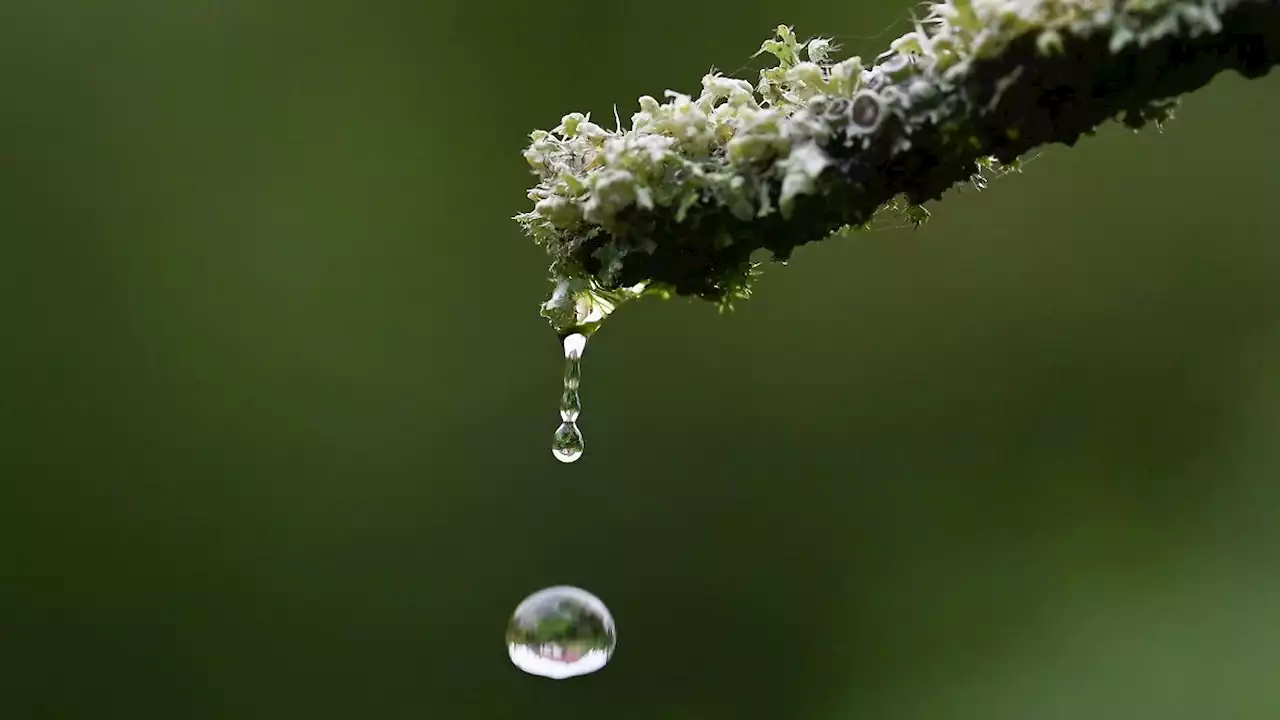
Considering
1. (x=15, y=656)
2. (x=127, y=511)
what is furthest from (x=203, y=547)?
(x=15, y=656)

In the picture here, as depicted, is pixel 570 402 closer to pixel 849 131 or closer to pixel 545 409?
pixel 849 131

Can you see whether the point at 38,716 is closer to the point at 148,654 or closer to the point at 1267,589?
the point at 148,654

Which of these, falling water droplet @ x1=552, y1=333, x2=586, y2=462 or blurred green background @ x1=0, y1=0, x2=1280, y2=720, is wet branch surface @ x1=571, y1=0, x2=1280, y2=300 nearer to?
falling water droplet @ x1=552, y1=333, x2=586, y2=462

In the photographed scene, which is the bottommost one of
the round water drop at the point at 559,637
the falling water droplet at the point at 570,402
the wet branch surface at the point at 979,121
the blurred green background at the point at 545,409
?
the wet branch surface at the point at 979,121

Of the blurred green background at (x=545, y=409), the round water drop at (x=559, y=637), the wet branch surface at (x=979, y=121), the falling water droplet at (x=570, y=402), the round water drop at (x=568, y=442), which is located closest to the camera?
the wet branch surface at (x=979, y=121)

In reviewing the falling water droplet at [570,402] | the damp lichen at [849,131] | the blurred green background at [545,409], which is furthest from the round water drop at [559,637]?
the blurred green background at [545,409]

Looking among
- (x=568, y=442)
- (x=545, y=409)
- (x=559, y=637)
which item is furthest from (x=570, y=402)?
(x=545, y=409)

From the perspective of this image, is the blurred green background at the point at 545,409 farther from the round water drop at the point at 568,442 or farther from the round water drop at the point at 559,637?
the round water drop at the point at 568,442
